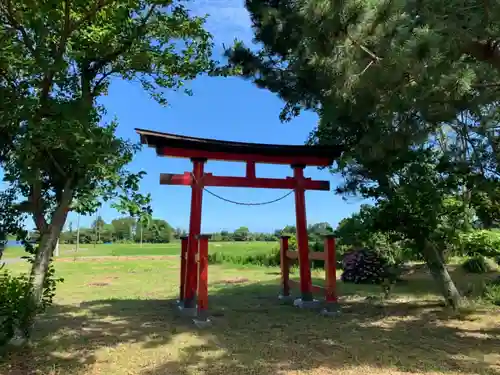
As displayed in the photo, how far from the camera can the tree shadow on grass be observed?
381 centimetres

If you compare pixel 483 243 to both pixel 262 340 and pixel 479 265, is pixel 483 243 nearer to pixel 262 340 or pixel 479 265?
pixel 479 265

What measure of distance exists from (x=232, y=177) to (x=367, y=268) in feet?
18.3

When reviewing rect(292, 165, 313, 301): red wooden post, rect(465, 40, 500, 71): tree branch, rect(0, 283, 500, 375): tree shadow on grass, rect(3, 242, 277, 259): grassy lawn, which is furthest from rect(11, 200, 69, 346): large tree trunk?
rect(3, 242, 277, 259): grassy lawn

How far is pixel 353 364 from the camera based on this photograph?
12.7ft

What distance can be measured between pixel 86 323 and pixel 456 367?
456cm

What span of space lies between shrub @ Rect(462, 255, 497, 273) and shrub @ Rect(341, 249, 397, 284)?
173 centimetres

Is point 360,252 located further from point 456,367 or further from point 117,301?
point 456,367

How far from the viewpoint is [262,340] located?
473 centimetres

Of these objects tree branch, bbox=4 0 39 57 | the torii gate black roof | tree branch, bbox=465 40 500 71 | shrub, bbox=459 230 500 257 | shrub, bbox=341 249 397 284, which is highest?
tree branch, bbox=4 0 39 57

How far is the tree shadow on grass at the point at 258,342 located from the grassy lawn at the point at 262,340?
0.01 meters

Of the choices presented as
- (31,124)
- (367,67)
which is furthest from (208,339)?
(367,67)

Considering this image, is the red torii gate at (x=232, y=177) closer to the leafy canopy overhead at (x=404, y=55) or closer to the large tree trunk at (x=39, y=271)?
the leafy canopy overhead at (x=404, y=55)

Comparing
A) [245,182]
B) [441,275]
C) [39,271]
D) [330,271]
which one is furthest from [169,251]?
[39,271]

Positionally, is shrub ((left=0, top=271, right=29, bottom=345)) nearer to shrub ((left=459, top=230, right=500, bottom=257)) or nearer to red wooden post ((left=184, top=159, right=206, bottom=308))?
red wooden post ((left=184, top=159, right=206, bottom=308))
